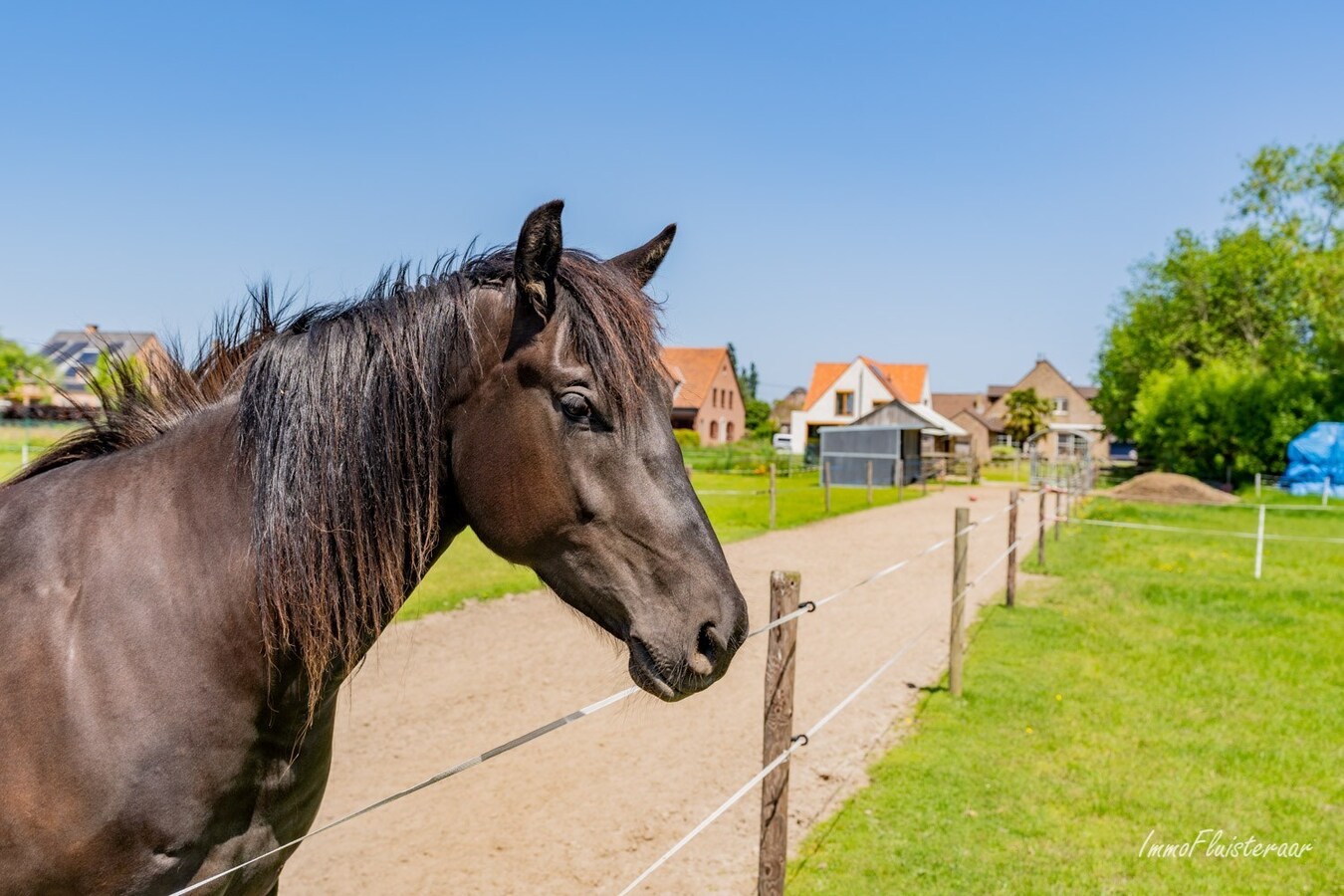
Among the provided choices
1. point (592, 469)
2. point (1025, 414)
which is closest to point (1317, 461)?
point (1025, 414)

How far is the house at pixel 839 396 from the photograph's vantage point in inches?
1877

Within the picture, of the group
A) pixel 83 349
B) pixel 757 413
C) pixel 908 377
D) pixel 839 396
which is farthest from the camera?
pixel 757 413

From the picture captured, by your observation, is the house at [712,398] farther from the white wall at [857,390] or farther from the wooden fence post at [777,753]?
the wooden fence post at [777,753]

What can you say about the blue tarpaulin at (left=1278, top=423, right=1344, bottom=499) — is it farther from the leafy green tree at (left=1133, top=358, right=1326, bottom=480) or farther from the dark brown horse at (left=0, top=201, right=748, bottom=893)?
the dark brown horse at (left=0, top=201, right=748, bottom=893)

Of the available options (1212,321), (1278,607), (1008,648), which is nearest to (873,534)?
(1278,607)

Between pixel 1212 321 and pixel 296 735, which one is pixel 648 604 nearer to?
pixel 296 735

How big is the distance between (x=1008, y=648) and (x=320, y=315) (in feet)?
25.6

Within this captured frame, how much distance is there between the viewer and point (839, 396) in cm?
4862

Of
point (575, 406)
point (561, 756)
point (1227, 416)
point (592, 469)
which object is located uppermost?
point (1227, 416)

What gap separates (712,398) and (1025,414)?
70.7 ft

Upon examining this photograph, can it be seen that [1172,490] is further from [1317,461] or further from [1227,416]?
[1227,416]

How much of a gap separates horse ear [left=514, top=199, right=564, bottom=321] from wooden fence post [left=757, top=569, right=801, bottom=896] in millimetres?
1996

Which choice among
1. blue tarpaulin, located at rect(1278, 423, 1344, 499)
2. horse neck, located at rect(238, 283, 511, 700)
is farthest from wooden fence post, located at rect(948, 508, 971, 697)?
blue tarpaulin, located at rect(1278, 423, 1344, 499)

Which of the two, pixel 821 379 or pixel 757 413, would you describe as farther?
pixel 757 413
